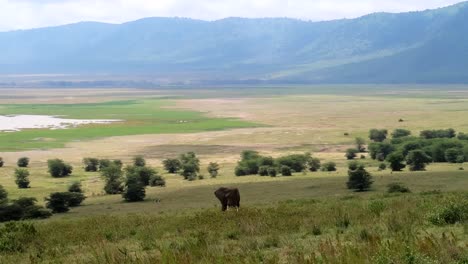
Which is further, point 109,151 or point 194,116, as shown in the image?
point 194,116

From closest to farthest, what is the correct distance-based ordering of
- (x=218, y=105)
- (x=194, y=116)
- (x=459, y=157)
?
(x=459, y=157) < (x=194, y=116) < (x=218, y=105)

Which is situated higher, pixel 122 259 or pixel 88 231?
pixel 122 259

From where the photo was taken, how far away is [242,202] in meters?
35.4

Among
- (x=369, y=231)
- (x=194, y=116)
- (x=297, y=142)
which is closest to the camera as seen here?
(x=369, y=231)

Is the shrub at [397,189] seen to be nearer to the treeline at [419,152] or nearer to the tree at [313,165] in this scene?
the treeline at [419,152]

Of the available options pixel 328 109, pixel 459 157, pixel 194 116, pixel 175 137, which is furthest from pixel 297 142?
pixel 328 109

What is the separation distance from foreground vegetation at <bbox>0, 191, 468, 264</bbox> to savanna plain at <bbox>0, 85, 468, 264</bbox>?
2.0 inches

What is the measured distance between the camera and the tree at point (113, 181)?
50219mm

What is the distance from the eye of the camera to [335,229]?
17266 mm

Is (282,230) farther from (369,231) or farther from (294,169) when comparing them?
(294,169)

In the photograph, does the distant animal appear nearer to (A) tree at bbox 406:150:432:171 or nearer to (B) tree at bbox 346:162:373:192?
(B) tree at bbox 346:162:373:192

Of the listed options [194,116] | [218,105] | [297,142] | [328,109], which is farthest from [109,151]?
[218,105]

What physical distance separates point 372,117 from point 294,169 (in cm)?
7834

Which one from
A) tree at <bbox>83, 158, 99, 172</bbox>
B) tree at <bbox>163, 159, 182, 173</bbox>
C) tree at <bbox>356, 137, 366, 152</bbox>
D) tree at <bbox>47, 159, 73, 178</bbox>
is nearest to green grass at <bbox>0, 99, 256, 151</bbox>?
tree at <bbox>83, 158, 99, 172</bbox>
